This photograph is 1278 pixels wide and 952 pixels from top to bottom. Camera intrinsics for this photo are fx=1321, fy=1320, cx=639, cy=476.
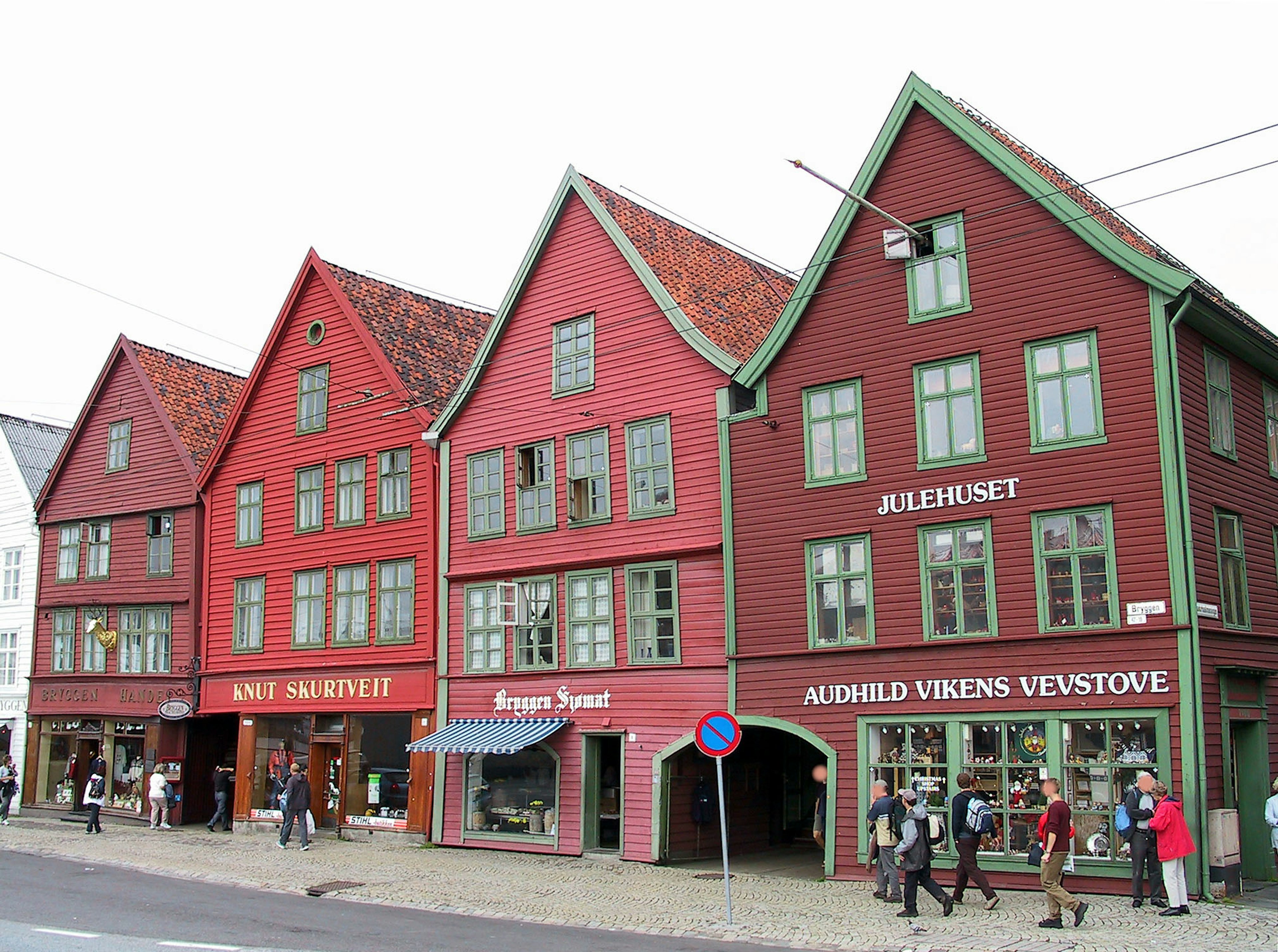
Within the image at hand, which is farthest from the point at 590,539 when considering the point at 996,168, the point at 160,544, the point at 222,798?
the point at 160,544

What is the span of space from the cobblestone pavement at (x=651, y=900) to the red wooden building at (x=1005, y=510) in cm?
204

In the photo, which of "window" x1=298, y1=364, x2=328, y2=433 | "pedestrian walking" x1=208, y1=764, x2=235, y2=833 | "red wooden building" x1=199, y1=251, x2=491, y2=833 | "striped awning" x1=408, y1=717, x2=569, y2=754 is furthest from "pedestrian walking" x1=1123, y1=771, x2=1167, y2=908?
"pedestrian walking" x1=208, y1=764, x2=235, y2=833

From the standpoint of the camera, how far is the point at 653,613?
25.2 meters

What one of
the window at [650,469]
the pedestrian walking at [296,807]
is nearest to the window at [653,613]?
the window at [650,469]

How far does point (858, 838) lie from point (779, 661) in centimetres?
330

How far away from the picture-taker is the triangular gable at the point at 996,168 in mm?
19719

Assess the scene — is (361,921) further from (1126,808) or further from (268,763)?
(268,763)

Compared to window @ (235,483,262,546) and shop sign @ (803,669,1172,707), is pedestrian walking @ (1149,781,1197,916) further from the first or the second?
window @ (235,483,262,546)

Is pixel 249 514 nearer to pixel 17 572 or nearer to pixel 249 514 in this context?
pixel 249 514

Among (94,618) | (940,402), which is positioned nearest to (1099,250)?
(940,402)

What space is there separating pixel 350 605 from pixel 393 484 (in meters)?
3.09

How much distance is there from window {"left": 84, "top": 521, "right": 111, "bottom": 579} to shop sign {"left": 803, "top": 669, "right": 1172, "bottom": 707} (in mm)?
23253

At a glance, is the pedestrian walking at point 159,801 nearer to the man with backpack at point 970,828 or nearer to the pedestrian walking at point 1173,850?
the man with backpack at point 970,828

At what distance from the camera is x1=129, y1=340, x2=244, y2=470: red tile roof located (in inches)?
1452
